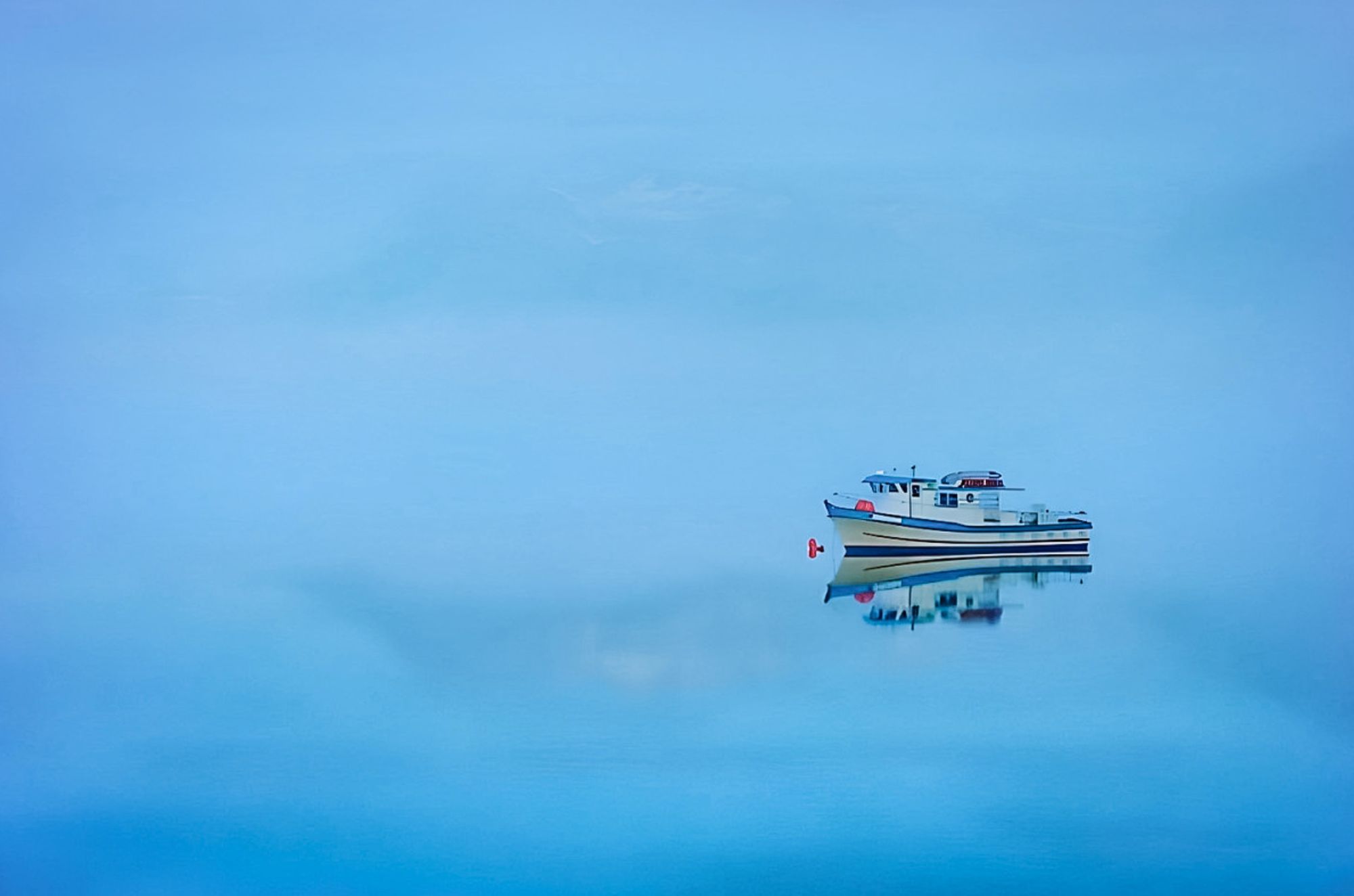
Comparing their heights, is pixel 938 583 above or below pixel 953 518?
below

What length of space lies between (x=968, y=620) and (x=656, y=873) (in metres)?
1.19

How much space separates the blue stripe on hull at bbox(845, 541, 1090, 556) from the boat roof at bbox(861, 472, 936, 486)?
222 millimetres

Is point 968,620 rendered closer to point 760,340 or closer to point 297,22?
point 760,340

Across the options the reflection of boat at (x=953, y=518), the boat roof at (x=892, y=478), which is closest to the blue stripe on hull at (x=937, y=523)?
the reflection of boat at (x=953, y=518)

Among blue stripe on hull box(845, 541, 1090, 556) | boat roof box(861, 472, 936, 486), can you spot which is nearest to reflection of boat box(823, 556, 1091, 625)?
blue stripe on hull box(845, 541, 1090, 556)

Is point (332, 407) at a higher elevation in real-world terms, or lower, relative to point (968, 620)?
higher

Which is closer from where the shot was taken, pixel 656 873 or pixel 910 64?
pixel 656 873

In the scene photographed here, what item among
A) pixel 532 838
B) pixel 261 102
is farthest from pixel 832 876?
pixel 261 102

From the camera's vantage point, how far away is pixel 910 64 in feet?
15.1

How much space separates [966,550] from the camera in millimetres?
4738

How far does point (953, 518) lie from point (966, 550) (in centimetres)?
14

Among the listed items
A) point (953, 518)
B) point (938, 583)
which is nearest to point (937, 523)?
point (953, 518)

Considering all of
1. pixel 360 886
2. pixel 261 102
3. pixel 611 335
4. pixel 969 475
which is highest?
pixel 261 102

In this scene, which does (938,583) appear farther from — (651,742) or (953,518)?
(651,742)
